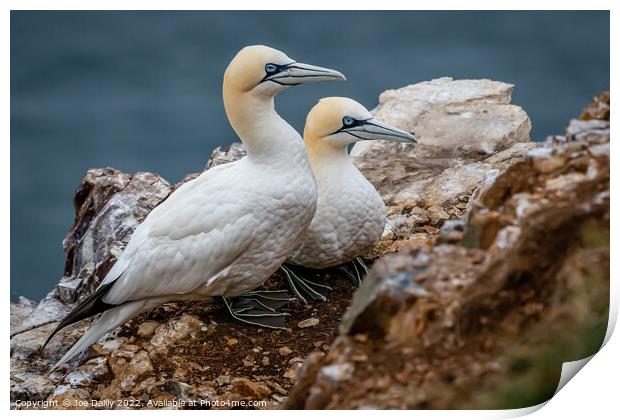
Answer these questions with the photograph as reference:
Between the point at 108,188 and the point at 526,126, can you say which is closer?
the point at 108,188

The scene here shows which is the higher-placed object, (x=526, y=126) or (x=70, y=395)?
(x=526, y=126)

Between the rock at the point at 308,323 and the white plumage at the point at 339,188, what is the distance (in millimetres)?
322

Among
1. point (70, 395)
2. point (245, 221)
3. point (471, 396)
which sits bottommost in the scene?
point (70, 395)

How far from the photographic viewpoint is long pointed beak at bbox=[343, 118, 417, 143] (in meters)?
5.24

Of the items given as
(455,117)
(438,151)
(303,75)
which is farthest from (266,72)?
(455,117)

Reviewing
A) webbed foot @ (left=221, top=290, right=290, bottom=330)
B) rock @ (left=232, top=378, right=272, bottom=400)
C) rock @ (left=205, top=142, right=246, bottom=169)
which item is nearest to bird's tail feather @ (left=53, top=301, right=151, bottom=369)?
webbed foot @ (left=221, top=290, right=290, bottom=330)

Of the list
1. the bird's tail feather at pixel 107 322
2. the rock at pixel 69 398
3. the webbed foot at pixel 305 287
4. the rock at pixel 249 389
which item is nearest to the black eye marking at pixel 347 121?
the webbed foot at pixel 305 287

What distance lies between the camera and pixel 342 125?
524 cm

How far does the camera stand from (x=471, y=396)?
391 cm

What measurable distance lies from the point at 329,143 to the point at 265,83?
2.02 ft

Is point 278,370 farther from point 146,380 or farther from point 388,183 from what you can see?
point 388,183

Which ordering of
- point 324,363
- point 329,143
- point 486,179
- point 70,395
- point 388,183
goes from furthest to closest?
point 388,183 < point 486,179 < point 329,143 < point 70,395 < point 324,363

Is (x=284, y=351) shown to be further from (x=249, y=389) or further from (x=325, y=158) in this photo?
(x=325, y=158)

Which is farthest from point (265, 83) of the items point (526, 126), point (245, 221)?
point (526, 126)
